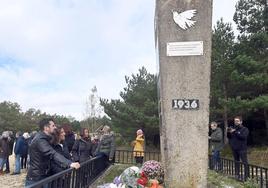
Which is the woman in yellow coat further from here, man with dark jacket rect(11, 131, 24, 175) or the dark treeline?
the dark treeline

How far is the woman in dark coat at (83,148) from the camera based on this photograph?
8219 mm

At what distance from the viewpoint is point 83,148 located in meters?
8.22

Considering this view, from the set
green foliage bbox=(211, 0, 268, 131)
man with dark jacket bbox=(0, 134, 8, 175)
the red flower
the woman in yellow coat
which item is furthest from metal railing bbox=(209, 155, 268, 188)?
green foliage bbox=(211, 0, 268, 131)

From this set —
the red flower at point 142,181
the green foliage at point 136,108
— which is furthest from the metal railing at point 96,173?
the green foliage at point 136,108

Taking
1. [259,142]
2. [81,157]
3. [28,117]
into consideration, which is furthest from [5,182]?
[28,117]

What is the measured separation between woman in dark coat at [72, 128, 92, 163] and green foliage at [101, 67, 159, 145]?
11.2 meters

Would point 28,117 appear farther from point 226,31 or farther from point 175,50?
point 175,50

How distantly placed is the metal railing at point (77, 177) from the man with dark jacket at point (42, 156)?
173mm

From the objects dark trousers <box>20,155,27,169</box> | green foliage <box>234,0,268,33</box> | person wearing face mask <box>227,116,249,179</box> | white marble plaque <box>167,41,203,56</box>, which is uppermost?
green foliage <box>234,0,268,33</box>

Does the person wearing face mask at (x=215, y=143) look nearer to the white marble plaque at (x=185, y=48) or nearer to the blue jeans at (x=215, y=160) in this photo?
the blue jeans at (x=215, y=160)

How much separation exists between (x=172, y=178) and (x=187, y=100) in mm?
1106

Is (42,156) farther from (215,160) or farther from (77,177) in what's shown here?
(215,160)

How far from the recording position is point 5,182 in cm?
962

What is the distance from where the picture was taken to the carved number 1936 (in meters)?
4.71
